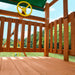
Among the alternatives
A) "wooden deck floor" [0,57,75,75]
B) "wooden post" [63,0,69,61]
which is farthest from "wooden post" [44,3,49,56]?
"wooden deck floor" [0,57,75,75]

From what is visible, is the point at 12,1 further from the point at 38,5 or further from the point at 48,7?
the point at 48,7

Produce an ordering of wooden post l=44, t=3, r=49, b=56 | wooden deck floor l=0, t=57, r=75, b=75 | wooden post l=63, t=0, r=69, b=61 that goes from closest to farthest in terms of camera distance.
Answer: wooden deck floor l=0, t=57, r=75, b=75 < wooden post l=63, t=0, r=69, b=61 < wooden post l=44, t=3, r=49, b=56

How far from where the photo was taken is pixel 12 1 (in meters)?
2.19

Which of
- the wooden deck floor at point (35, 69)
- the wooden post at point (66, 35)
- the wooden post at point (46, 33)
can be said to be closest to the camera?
the wooden deck floor at point (35, 69)

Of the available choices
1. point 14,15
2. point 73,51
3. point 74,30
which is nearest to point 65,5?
point 74,30

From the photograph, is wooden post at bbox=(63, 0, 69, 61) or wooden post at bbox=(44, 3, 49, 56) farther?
wooden post at bbox=(44, 3, 49, 56)

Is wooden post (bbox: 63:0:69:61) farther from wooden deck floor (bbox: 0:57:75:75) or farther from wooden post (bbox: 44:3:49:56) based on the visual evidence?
wooden post (bbox: 44:3:49:56)

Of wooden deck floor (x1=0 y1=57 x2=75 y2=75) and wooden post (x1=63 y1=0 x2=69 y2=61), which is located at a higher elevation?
wooden post (x1=63 y1=0 x2=69 y2=61)

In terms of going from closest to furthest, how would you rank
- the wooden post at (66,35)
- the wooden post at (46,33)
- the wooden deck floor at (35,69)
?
the wooden deck floor at (35,69) < the wooden post at (66,35) < the wooden post at (46,33)

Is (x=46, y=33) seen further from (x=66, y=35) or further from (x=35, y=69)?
(x=35, y=69)

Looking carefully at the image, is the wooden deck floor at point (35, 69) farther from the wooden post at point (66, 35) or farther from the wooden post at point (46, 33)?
the wooden post at point (46, 33)

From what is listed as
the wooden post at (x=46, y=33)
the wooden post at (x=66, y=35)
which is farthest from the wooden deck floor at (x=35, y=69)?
the wooden post at (x=46, y=33)

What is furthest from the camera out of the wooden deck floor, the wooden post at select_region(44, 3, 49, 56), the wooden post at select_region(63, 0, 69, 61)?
the wooden post at select_region(44, 3, 49, 56)

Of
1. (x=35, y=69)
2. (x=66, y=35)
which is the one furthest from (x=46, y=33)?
(x=35, y=69)
